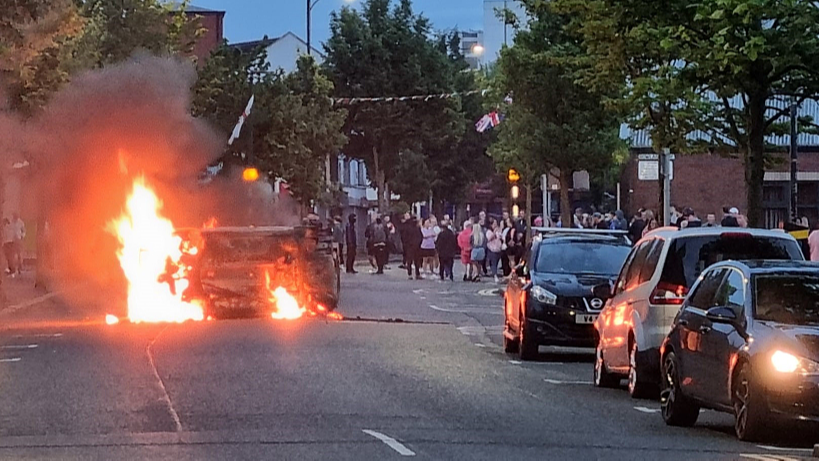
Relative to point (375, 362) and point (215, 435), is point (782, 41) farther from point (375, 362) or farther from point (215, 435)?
point (215, 435)

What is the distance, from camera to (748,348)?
468 inches

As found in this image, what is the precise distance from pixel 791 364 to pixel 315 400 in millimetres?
4818

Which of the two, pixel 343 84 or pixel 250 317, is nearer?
pixel 250 317

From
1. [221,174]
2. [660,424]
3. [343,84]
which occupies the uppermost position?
[343,84]

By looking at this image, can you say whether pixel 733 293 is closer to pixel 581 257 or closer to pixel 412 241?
pixel 581 257

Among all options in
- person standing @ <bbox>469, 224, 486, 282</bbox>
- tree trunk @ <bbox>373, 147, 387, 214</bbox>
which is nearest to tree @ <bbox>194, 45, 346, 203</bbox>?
person standing @ <bbox>469, 224, 486, 282</bbox>

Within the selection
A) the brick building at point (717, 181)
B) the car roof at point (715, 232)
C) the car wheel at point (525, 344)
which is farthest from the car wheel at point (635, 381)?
the brick building at point (717, 181)

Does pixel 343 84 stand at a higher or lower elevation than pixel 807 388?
higher

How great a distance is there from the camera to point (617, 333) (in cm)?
1603

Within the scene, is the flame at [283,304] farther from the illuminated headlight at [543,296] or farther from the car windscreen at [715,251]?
the car windscreen at [715,251]

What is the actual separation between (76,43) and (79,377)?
20863 mm

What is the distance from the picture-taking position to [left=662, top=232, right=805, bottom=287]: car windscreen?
49.3 feet

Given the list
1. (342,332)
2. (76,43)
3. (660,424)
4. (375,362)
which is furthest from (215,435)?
(76,43)

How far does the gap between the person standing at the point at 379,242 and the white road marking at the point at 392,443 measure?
112 feet
